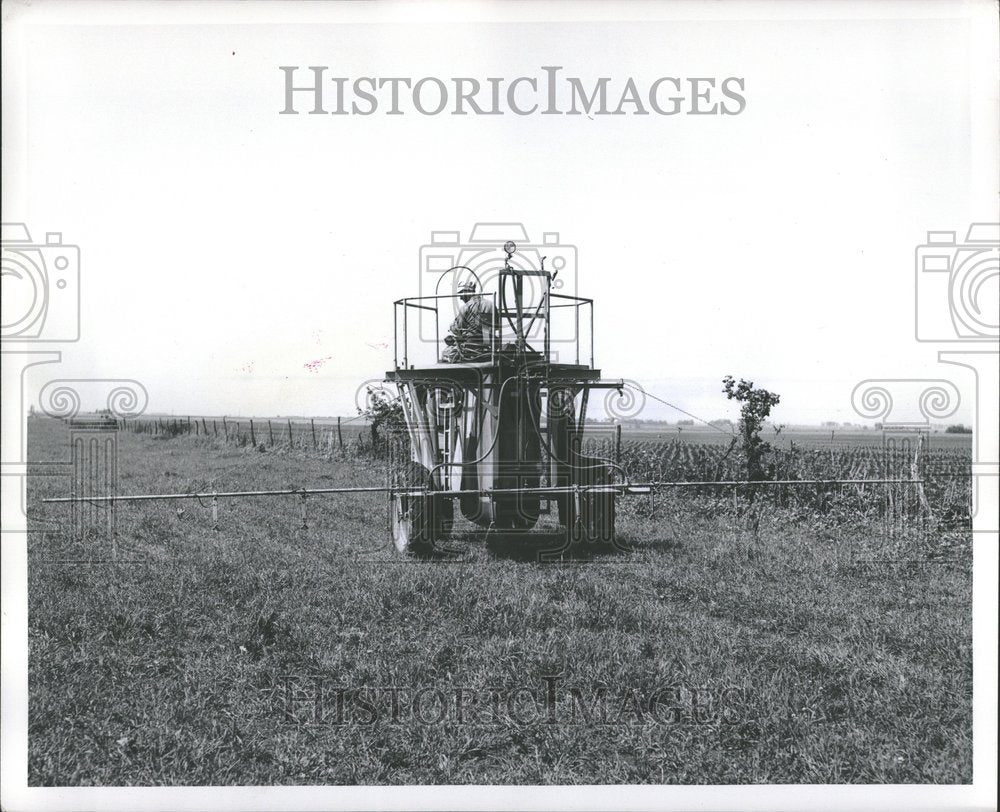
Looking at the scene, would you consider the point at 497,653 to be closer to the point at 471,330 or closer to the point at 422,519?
the point at 422,519

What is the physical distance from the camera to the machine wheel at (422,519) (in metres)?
7.95

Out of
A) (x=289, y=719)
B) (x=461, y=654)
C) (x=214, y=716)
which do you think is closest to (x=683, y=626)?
(x=461, y=654)

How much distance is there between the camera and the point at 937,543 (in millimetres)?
8586

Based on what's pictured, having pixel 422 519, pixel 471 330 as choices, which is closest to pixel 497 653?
pixel 422 519

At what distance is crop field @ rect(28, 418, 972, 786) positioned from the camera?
5340 mm

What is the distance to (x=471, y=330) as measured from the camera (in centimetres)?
793

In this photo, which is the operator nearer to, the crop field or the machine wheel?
the machine wheel

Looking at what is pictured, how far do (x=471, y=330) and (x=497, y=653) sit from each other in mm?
3223

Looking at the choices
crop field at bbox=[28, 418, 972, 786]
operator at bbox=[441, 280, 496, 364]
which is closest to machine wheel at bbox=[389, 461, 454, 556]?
crop field at bbox=[28, 418, 972, 786]

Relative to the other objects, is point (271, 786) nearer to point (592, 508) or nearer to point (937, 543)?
point (592, 508)

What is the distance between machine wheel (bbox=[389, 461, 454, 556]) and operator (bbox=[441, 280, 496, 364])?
51.7 inches

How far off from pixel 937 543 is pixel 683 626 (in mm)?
3691

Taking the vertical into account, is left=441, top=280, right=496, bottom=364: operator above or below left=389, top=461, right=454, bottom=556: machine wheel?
above

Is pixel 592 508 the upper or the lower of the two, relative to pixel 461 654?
upper
